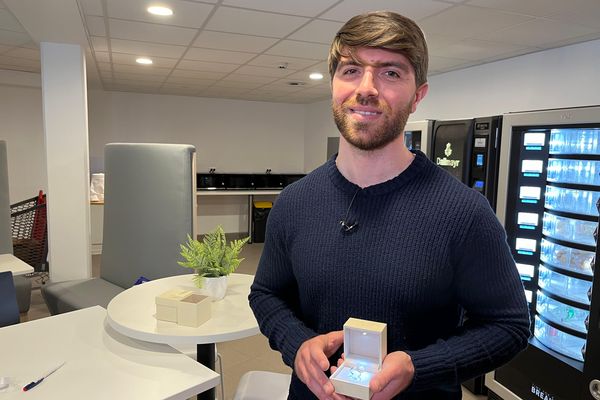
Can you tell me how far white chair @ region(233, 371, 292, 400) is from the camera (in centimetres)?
170

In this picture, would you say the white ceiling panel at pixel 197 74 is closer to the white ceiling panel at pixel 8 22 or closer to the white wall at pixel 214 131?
the white ceiling panel at pixel 8 22

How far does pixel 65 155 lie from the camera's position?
142 inches

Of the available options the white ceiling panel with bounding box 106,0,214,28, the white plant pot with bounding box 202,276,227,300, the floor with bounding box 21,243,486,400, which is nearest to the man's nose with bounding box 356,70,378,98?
the white plant pot with bounding box 202,276,227,300

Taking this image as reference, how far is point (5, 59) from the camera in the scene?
4910mm

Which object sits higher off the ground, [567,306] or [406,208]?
[406,208]

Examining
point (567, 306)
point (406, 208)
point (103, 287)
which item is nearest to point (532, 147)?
point (567, 306)

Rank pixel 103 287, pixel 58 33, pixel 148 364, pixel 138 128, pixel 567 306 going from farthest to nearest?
pixel 138 128 → pixel 58 33 → pixel 103 287 → pixel 567 306 → pixel 148 364

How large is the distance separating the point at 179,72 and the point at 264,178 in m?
2.92

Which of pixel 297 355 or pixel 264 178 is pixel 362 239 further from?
pixel 264 178

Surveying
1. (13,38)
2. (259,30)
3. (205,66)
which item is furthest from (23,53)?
(259,30)

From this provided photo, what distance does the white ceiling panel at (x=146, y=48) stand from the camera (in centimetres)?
376

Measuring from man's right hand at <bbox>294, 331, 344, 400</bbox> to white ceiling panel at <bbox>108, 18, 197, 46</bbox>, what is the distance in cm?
301

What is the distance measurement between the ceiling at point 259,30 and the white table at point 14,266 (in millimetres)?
1666

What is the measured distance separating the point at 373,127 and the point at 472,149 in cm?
221
